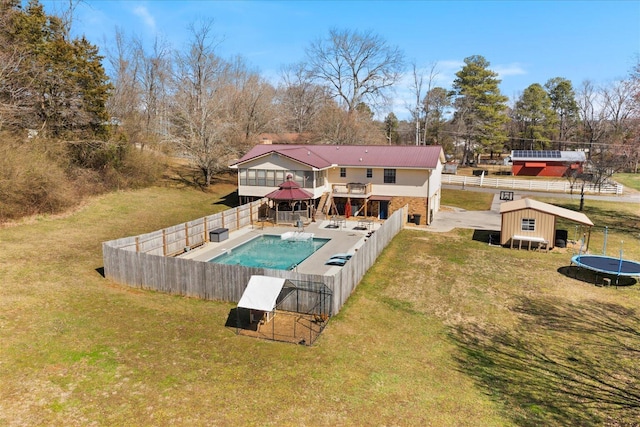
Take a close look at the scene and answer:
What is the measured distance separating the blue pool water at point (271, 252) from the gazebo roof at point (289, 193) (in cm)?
353

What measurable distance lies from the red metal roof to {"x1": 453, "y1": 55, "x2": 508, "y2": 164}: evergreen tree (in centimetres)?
2910

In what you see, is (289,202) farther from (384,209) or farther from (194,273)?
(194,273)

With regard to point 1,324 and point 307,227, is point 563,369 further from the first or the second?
point 307,227

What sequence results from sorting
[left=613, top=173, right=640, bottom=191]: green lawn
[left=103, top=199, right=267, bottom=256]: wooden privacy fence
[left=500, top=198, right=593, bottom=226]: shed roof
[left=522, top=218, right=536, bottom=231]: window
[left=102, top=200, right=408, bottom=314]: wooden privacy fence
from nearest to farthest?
[left=102, top=200, right=408, bottom=314]: wooden privacy fence, [left=103, top=199, right=267, bottom=256]: wooden privacy fence, [left=500, top=198, right=593, bottom=226]: shed roof, [left=522, top=218, right=536, bottom=231]: window, [left=613, top=173, right=640, bottom=191]: green lawn

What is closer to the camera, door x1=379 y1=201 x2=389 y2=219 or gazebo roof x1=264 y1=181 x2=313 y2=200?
gazebo roof x1=264 y1=181 x2=313 y2=200

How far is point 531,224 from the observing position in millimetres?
23953

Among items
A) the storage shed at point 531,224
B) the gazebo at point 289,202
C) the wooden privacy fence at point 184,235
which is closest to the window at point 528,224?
the storage shed at point 531,224

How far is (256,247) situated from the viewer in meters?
24.3

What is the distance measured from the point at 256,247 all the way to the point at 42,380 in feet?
48.6

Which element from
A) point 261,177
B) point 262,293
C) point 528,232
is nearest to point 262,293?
point 262,293

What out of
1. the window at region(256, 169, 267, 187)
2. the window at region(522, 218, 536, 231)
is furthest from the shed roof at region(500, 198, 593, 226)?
the window at region(256, 169, 267, 187)

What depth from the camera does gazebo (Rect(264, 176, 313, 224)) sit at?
1144 inches

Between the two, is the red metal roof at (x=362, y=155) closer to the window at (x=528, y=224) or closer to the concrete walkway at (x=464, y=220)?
the concrete walkway at (x=464, y=220)

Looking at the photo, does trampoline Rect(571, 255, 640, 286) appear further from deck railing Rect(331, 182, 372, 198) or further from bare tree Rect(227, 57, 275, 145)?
bare tree Rect(227, 57, 275, 145)
